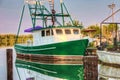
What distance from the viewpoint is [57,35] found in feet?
42.9

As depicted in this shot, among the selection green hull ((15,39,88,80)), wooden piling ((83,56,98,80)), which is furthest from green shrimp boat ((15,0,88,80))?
wooden piling ((83,56,98,80))

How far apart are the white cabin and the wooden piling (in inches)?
225

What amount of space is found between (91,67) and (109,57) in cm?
421

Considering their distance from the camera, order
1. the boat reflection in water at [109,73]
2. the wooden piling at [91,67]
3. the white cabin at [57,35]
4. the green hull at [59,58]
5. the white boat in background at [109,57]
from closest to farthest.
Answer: the wooden piling at [91,67] → the boat reflection in water at [109,73] → the white boat in background at [109,57] → the green hull at [59,58] → the white cabin at [57,35]

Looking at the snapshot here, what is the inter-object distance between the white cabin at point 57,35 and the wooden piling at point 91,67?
5.72 metres

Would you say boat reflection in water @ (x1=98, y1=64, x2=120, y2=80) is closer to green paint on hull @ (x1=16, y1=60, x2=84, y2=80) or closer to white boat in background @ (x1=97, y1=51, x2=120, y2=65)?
white boat in background @ (x1=97, y1=51, x2=120, y2=65)

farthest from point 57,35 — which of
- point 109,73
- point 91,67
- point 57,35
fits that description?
point 91,67

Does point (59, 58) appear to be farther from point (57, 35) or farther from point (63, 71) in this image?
point (63, 71)

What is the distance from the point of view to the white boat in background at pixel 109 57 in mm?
10669

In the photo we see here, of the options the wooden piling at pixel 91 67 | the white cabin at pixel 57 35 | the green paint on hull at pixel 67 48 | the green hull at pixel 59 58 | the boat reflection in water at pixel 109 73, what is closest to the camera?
the wooden piling at pixel 91 67

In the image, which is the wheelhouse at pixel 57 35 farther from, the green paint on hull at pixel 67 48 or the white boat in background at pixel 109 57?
the white boat in background at pixel 109 57

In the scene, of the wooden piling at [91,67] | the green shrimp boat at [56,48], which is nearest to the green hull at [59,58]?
the green shrimp boat at [56,48]

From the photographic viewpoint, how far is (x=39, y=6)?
16.6m

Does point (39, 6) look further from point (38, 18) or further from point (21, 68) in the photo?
point (21, 68)
